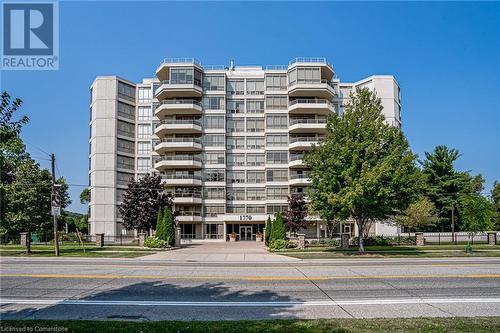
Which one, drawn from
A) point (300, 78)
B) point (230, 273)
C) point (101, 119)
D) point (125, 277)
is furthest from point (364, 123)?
point (101, 119)

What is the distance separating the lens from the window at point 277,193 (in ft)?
196

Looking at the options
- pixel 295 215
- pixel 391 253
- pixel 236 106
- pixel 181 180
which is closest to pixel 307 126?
pixel 236 106

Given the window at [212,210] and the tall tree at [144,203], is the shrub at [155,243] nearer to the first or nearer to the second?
the tall tree at [144,203]

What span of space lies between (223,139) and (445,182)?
34.5m

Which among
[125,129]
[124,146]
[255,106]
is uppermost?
[255,106]

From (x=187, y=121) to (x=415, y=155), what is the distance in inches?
1531

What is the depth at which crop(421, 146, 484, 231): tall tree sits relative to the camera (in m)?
59.6

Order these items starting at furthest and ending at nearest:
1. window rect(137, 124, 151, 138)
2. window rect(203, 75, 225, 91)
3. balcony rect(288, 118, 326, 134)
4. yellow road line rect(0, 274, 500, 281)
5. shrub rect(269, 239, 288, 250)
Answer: window rect(137, 124, 151, 138) < window rect(203, 75, 225, 91) < balcony rect(288, 118, 326, 134) < shrub rect(269, 239, 288, 250) < yellow road line rect(0, 274, 500, 281)

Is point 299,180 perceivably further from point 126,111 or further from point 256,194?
point 126,111

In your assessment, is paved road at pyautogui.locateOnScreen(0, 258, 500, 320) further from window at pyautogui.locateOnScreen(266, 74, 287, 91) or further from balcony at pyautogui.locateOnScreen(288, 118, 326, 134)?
window at pyautogui.locateOnScreen(266, 74, 287, 91)

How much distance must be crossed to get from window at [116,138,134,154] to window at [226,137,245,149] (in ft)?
55.5

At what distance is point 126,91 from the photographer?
218ft

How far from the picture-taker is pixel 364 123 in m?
28.4

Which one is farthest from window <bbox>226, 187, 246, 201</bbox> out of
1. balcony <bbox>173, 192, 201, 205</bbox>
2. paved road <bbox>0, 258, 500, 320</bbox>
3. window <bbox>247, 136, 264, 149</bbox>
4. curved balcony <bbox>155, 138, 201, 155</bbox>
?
paved road <bbox>0, 258, 500, 320</bbox>
